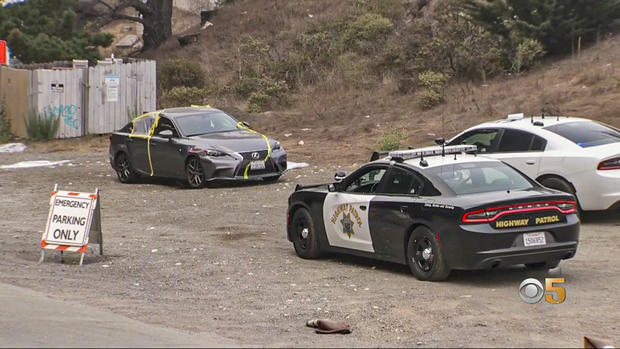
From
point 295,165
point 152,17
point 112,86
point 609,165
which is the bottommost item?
point 295,165

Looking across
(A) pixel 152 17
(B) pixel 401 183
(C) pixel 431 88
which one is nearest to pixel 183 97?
(C) pixel 431 88

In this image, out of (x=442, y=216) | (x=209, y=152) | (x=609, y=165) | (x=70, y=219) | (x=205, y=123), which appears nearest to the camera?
(x=442, y=216)

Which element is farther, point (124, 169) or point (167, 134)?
point (124, 169)

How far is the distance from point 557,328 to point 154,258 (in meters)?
6.11

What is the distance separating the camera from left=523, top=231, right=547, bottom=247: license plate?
1170 cm

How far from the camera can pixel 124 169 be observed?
23.7 meters

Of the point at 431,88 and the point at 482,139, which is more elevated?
the point at 431,88

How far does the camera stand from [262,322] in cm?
1025

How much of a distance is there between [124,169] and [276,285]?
39.5 ft

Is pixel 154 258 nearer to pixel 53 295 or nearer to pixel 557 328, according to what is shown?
pixel 53 295

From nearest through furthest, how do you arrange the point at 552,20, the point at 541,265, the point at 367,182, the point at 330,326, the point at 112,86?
the point at 330,326, the point at 541,265, the point at 367,182, the point at 552,20, the point at 112,86

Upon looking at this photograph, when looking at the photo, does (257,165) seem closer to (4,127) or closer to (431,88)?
(431,88)

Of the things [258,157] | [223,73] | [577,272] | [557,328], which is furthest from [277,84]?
[557,328]

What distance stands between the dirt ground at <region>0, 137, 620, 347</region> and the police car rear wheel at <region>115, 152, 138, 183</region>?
4.17 meters
